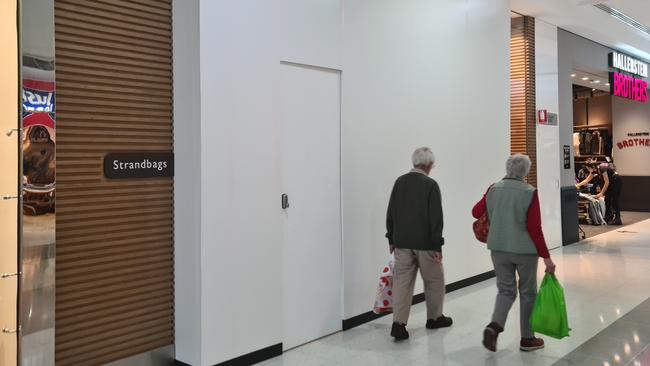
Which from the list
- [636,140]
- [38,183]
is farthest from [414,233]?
[636,140]

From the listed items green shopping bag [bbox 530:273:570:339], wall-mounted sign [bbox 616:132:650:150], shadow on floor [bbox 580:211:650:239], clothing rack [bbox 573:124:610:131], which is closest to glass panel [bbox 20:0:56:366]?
green shopping bag [bbox 530:273:570:339]

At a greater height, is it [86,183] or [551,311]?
[86,183]

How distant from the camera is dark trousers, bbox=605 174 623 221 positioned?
42.1 ft

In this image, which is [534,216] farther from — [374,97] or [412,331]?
[374,97]

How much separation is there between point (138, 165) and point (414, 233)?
2133mm

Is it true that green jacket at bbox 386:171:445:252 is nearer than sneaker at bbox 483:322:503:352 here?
No

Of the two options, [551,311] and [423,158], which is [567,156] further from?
[551,311]

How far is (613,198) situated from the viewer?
12914mm

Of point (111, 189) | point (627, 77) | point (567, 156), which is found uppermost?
point (627, 77)

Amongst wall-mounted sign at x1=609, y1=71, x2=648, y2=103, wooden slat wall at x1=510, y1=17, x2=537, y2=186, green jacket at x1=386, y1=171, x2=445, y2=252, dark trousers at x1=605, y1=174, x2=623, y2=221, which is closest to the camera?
green jacket at x1=386, y1=171, x2=445, y2=252

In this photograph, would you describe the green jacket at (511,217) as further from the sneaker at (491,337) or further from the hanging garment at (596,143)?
the hanging garment at (596,143)

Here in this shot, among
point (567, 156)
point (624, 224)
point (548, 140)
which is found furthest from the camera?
point (624, 224)

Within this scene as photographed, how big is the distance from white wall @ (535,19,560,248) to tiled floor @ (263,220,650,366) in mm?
2233

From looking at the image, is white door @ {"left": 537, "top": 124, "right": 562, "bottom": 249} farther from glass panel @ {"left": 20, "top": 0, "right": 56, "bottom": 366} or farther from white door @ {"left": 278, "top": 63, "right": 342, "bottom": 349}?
glass panel @ {"left": 20, "top": 0, "right": 56, "bottom": 366}
